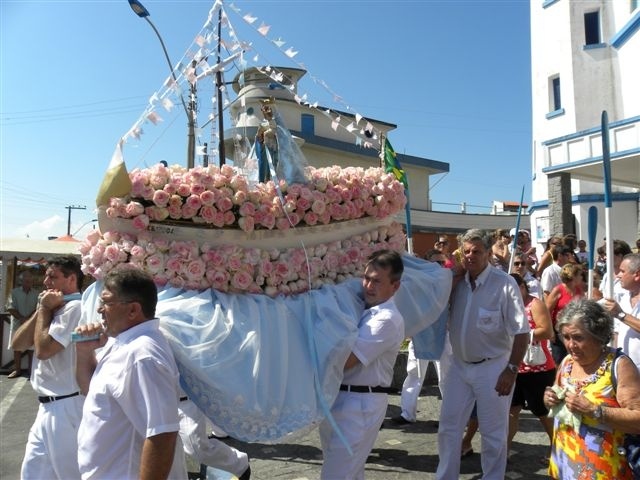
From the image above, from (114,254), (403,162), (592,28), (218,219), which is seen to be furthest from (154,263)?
(403,162)

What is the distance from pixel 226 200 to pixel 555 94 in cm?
1652

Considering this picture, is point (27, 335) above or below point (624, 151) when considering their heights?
below

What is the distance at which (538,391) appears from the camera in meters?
4.89

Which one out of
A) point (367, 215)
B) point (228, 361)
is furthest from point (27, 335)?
point (367, 215)

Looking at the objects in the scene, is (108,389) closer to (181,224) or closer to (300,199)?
(181,224)

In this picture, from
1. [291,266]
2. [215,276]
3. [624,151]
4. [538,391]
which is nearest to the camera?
[215,276]

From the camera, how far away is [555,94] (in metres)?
17.0

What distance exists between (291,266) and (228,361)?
0.78 metres

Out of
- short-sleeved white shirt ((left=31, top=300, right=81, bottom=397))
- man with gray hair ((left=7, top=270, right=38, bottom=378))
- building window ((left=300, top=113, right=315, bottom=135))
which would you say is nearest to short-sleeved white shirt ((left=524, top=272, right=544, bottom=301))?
short-sleeved white shirt ((left=31, top=300, right=81, bottom=397))

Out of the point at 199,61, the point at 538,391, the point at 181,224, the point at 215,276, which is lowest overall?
the point at 538,391

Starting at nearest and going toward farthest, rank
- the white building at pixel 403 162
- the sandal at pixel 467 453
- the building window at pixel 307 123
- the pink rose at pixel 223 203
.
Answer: the pink rose at pixel 223 203 < the sandal at pixel 467 453 < the white building at pixel 403 162 < the building window at pixel 307 123

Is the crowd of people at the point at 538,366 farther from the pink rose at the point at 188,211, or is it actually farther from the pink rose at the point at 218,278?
the pink rose at the point at 188,211

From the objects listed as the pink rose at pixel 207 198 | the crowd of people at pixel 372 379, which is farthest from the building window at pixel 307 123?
the pink rose at pixel 207 198

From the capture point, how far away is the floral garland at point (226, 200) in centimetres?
307
